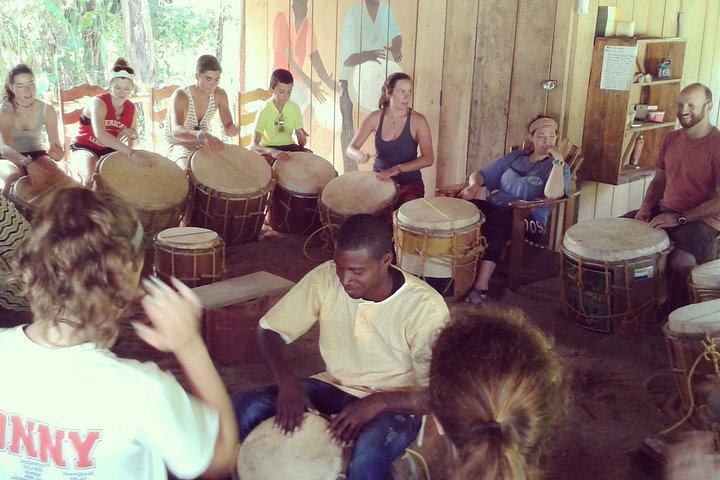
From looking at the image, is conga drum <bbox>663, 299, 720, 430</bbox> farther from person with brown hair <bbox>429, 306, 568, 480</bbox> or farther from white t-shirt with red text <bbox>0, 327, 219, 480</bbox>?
white t-shirt with red text <bbox>0, 327, 219, 480</bbox>

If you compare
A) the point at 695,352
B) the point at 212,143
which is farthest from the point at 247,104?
the point at 695,352

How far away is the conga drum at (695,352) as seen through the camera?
9.67ft

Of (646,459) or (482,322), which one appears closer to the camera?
(482,322)

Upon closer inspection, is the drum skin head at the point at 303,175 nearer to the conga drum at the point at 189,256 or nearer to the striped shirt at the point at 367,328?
the conga drum at the point at 189,256

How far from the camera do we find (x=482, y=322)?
1.50 m

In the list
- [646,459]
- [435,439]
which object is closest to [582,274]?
[646,459]

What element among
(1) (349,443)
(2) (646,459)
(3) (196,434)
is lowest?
(2) (646,459)

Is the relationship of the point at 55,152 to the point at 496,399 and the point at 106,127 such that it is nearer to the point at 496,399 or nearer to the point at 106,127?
the point at 106,127

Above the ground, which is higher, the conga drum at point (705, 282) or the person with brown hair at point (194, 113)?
the person with brown hair at point (194, 113)

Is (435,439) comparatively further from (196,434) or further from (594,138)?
(594,138)

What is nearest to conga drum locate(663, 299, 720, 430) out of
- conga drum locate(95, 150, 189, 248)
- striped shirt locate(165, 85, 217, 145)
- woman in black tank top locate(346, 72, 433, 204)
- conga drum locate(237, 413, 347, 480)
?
conga drum locate(237, 413, 347, 480)

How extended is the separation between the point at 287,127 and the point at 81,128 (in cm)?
153

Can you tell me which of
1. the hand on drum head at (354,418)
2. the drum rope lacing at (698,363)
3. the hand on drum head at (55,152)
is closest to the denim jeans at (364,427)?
the hand on drum head at (354,418)

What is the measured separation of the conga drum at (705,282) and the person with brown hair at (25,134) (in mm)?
3785
